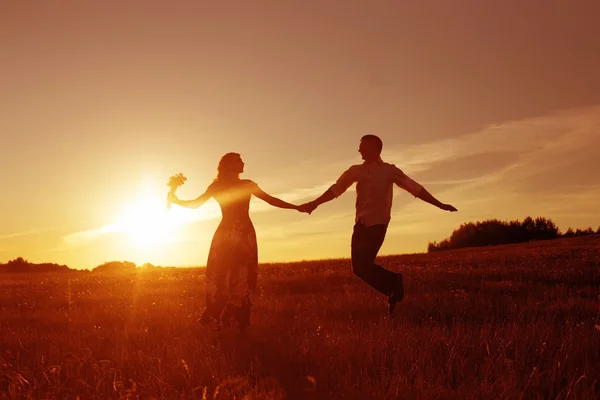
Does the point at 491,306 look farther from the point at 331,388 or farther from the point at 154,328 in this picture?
the point at 331,388

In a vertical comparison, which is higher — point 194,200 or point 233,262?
point 194,200

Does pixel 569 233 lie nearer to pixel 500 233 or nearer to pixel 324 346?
pixel 500 233

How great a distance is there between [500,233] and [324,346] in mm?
48077

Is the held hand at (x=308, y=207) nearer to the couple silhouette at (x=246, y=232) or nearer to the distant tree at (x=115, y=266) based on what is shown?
the couple silhouette at (x=246, y=232)

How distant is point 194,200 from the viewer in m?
9.46

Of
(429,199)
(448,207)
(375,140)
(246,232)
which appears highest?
(375,140)

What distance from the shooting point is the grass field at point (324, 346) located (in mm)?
4633

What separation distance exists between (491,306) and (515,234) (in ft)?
145

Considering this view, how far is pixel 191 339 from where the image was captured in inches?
294

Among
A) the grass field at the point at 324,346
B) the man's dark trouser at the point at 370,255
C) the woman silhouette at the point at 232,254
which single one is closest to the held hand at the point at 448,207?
the man's dark trouser at the point at 370,255

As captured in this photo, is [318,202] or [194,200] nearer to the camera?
[194,200]

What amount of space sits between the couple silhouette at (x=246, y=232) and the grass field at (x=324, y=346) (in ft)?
1.37

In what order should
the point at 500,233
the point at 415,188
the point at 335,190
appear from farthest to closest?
1. the point at 500,233
2. the point at 335,190
3. the point at 415,188

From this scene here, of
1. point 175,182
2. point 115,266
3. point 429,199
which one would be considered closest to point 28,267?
point 115,266
